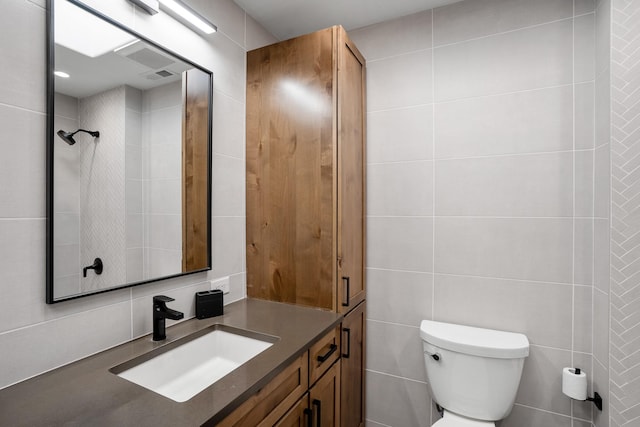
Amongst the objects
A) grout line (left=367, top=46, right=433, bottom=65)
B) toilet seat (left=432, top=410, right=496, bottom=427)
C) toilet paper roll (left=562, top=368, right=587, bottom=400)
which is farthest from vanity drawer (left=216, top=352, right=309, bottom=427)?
grout line (left=367, top=46, right=433, bottom=65)

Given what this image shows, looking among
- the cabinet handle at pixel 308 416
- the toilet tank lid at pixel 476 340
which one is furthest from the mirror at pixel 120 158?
the toilet tank lid at pixel 476 340

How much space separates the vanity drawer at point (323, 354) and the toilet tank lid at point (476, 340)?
1.53 feet

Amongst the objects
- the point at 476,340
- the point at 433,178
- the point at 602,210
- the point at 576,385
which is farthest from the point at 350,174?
the point at 576,385

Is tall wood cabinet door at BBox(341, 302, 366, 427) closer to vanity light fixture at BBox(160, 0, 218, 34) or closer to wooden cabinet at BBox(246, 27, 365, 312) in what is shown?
wooden cabinet at BBox(246, 27, 365, 312)

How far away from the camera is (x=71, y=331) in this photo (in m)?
1.00

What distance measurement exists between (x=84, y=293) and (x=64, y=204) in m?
0.30

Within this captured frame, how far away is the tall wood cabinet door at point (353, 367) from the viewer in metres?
1.58

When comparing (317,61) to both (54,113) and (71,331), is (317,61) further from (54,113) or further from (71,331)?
(71,331)

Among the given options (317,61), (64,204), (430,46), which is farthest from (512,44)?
(64,204)

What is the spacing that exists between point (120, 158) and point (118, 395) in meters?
0.79

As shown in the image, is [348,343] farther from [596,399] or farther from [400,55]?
[400,55]

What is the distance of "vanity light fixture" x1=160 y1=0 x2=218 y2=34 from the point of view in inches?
50.4

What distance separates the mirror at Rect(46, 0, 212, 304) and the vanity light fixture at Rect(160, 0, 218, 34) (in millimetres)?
178

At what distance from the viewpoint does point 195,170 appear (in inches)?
56.3
